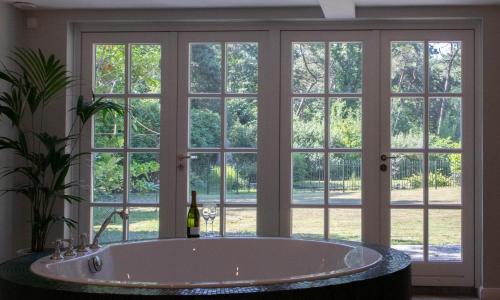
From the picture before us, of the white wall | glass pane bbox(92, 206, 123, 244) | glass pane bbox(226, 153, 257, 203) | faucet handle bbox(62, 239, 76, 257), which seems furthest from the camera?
glass pane bbox(92, 206, 123, 244)

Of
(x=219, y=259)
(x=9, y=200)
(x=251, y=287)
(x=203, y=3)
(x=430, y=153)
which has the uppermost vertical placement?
(x=203, y=3)

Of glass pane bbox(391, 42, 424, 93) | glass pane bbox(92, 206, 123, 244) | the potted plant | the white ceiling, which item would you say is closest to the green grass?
glass pane bbox(92, 206, 123, 244)

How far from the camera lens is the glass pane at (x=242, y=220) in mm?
4891

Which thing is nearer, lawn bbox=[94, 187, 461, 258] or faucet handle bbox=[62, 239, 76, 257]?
faucet handle bbox=[62, 239, 76, 257]

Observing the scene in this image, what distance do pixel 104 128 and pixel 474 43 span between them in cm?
281

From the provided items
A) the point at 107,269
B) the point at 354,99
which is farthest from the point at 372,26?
the point at 107,269

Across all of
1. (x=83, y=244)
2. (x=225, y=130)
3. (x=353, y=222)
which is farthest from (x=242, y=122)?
(x=83, y=244)

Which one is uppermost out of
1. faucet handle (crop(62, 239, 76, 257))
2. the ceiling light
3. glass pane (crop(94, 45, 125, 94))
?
the ceiling light

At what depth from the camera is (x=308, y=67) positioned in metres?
4.87

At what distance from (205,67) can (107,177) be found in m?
1.12

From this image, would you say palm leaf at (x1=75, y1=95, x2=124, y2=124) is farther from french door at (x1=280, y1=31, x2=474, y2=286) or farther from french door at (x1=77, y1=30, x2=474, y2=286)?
french door at (x1=280, y1=31, x2=474, y2=286)

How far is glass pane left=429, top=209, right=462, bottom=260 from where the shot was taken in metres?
4.77

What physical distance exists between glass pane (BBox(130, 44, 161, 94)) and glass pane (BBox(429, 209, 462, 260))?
88.9 inches

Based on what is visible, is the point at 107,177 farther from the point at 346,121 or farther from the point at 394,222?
the point at 394,222
